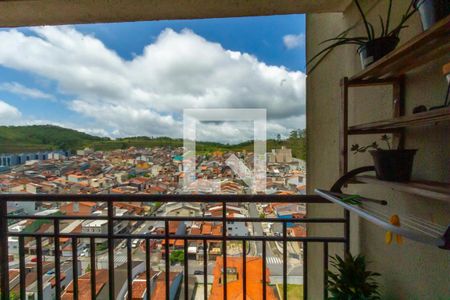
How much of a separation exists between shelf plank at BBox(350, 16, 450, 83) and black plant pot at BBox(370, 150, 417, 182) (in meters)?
0.33

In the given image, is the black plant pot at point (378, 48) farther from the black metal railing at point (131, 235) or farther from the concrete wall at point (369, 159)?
the black metal railing at point (131, 235)

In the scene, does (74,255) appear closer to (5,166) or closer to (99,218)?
(99,218)

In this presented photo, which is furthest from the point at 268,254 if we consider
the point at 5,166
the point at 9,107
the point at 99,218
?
the point at 9,107

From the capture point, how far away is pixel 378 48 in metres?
0.85

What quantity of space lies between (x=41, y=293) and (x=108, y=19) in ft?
6.58

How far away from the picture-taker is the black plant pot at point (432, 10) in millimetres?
557

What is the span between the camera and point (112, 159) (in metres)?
1.92

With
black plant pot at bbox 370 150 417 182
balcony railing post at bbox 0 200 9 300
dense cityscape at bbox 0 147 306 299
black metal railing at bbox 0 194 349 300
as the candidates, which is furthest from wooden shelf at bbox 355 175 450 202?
balcony railing post at bbox 0 200 9 300

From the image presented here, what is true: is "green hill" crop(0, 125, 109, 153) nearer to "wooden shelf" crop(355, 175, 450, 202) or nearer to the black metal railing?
the black metal railing

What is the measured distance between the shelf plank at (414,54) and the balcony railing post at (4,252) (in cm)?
229

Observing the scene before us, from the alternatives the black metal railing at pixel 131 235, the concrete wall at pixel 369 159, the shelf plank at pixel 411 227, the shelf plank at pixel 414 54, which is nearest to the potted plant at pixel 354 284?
the concrete wall at pixel 369 159

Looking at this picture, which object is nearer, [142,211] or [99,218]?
[99,218]

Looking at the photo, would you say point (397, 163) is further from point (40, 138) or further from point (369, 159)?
point (40, 138)

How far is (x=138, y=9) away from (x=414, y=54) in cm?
155
